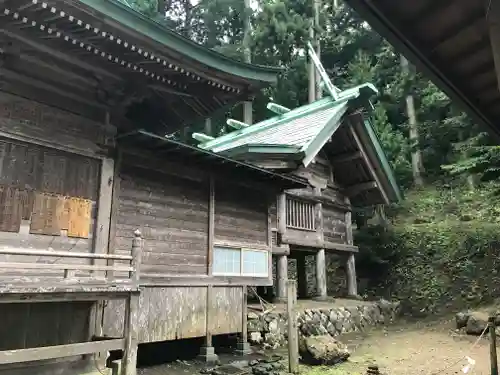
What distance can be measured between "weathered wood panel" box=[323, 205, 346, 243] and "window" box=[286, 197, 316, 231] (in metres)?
0.95

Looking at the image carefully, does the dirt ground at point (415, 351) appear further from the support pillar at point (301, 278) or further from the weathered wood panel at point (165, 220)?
the weathered wood panel at point (165, 220)

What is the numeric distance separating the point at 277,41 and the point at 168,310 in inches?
758

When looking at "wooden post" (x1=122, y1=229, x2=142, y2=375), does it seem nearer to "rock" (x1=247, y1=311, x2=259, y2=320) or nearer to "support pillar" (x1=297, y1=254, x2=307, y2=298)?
"rock" (x1=247, y1=311, x2=259, y2=320)

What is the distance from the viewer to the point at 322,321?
46.0 ft

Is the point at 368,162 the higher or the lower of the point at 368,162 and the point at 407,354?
the higher

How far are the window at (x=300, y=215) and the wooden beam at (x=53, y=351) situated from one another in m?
8.73

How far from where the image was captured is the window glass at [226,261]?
11109mm

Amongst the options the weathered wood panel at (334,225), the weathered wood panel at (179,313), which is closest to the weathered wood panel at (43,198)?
the weathered wood panel at (179,313)

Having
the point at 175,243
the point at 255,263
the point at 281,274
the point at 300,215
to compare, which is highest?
the point at 300,215

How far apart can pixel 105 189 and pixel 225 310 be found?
4476 mm

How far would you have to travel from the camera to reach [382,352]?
1182 centimetres

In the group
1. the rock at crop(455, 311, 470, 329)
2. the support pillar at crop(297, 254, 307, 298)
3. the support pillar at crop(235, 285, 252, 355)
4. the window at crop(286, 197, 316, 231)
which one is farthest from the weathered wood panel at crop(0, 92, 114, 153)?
the rock at crop(455, 311, 470, 329)

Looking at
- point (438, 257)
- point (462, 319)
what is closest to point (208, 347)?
point (462, 319)

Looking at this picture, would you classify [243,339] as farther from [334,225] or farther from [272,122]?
[272,122]
